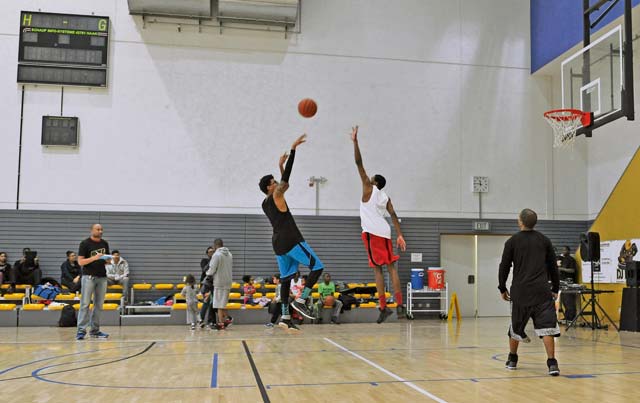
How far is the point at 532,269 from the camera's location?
249 inches

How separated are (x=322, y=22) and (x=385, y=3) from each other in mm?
1964

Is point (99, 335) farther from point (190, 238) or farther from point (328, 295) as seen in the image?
point (328, 295)

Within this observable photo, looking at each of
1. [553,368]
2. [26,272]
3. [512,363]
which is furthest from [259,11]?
[553,368]

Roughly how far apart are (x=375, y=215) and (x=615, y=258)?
357 inches

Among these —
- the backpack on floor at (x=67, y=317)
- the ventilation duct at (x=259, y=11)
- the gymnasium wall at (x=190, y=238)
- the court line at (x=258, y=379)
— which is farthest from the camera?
the ventilation duct at (x=259, y=11)

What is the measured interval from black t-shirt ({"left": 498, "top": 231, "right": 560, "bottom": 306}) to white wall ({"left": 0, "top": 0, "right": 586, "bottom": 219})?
1018 centimetres

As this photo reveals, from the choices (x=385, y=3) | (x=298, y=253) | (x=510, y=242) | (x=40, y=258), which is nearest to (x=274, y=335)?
(x=298, y=253)

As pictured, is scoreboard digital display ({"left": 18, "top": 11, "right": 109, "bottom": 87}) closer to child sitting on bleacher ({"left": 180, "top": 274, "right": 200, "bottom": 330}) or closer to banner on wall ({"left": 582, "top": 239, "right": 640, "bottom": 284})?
child sitting on bleacher ({"left": 180, "top": 274, "right": 200, "bottom": 330})

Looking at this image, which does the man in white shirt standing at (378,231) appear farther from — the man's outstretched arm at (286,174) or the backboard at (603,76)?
the backboard at (603,76)

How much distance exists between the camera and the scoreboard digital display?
15.4 metres

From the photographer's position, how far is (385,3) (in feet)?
56.3

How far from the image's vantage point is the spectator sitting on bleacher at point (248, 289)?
14.6 m

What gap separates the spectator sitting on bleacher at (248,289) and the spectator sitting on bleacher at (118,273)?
291cm

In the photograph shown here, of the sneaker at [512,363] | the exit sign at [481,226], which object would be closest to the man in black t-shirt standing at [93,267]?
the sneaker at [512,363]
